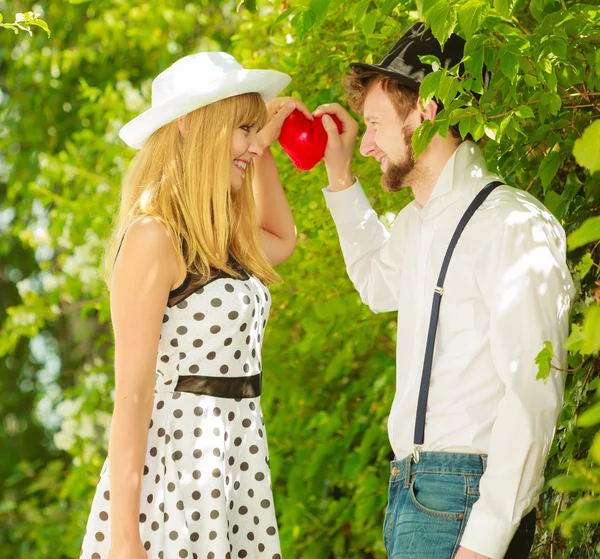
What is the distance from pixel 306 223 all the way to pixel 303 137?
683 mm

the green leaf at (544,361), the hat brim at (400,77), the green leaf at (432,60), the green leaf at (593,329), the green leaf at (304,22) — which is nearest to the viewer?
the green leaf at (593,329)

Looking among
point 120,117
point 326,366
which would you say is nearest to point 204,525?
point 326,366

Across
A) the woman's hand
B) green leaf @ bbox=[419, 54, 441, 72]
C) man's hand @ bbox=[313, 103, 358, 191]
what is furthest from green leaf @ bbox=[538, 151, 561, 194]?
the woman's hand

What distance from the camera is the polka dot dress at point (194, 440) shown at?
2508mm

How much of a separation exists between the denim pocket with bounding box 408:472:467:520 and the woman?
480mm

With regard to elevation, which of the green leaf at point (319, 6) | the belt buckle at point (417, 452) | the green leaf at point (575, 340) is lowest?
the belt buckle at point (417, 452)

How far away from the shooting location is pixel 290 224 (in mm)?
3166

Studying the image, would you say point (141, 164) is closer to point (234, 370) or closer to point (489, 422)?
point (234, 370)

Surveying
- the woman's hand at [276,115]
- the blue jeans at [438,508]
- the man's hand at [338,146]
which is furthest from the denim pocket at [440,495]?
the woman's hand at [276,115]

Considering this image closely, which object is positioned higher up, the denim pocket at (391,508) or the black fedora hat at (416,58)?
the black fedora hat at (416,58)

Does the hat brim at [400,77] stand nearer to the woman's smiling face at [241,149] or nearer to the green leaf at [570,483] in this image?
the woman's smiling face at [241,149]

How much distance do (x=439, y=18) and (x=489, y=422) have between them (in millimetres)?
918

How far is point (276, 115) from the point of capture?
307cm

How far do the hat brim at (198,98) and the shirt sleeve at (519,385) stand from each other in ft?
2.82
